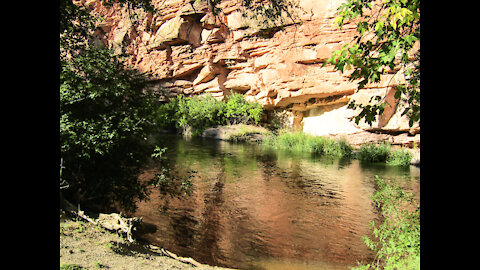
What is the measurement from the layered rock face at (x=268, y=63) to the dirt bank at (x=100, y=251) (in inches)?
488

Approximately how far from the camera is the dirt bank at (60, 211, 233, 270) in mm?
2826

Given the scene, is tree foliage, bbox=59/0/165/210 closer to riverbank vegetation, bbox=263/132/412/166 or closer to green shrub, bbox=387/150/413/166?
green shrub, bbox=387/150/413/166

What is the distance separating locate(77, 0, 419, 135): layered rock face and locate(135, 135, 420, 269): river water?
6744mm

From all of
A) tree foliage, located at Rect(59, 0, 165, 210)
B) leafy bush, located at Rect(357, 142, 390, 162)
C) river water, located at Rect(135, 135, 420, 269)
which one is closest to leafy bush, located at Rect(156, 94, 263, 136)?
leafy bush, located at Rect(357, 142, 390, 162)

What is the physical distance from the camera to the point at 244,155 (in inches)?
556

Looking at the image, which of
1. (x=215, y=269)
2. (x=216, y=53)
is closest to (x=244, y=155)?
(x=215, y=269)

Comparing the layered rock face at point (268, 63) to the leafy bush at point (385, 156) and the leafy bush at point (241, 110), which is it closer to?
the leafy bush at point (241, 110)

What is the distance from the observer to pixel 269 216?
20.2 ft

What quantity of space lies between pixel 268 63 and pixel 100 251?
19.1 m

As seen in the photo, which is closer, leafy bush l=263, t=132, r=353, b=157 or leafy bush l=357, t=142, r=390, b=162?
leafy bush l=357, t=142, r=390, b=162

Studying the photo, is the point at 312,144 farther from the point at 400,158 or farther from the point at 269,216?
the point at 269,216
